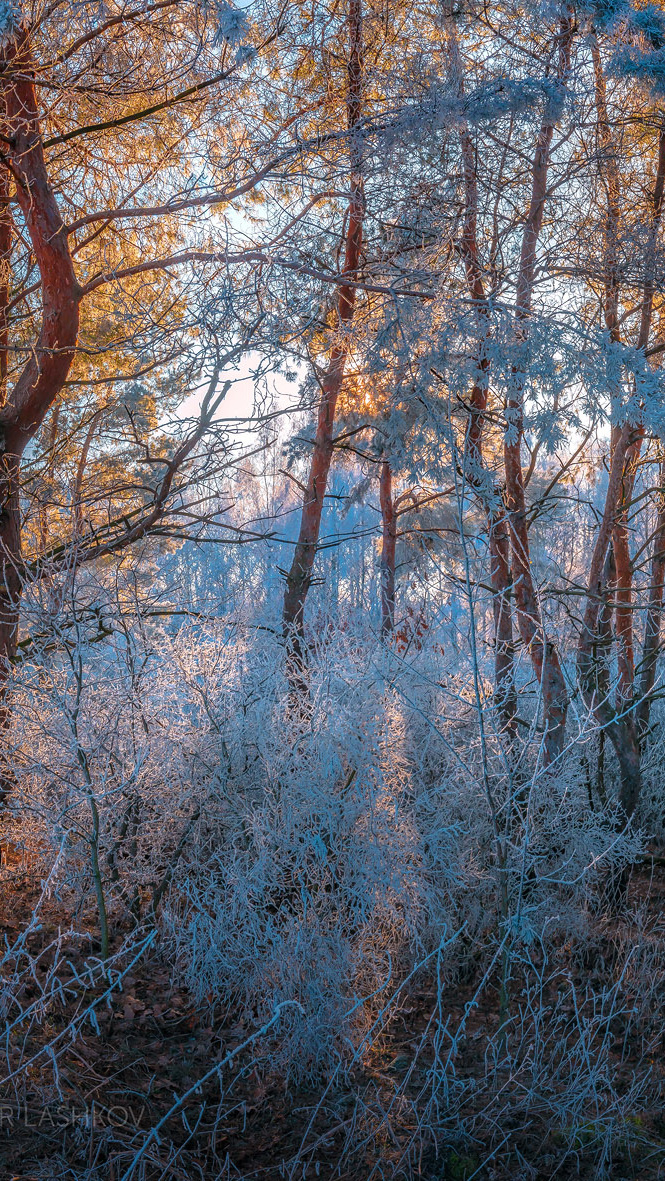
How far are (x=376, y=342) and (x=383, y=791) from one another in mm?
4237

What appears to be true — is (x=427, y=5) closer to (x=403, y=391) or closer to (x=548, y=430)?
(x=403, y=391)

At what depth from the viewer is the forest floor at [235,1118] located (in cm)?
341

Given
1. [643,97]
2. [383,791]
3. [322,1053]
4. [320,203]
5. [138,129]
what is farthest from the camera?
[320,203]

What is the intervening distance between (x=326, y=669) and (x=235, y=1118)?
9.07 ft

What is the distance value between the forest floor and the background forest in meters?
0.03

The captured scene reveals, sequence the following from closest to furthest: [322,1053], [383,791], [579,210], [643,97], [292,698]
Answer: [322,1053] → [383,791] → [292,698] → [643,97] → [579,210]

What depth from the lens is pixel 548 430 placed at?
6.84 m

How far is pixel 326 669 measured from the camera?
6.06 meters

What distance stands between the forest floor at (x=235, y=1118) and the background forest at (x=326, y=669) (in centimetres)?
3

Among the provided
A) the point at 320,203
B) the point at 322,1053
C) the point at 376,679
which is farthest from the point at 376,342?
the point at 322,1053

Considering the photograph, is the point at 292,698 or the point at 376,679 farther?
the point at 292,698

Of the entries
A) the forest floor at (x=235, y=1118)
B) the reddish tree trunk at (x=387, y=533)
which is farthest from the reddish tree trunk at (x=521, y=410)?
the reddish tree trunk at (x=387, y=533)

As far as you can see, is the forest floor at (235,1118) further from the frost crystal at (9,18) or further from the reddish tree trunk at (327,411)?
the frost crystal at (9,18)

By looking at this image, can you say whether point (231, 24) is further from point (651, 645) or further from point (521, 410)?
point (651, 645)
